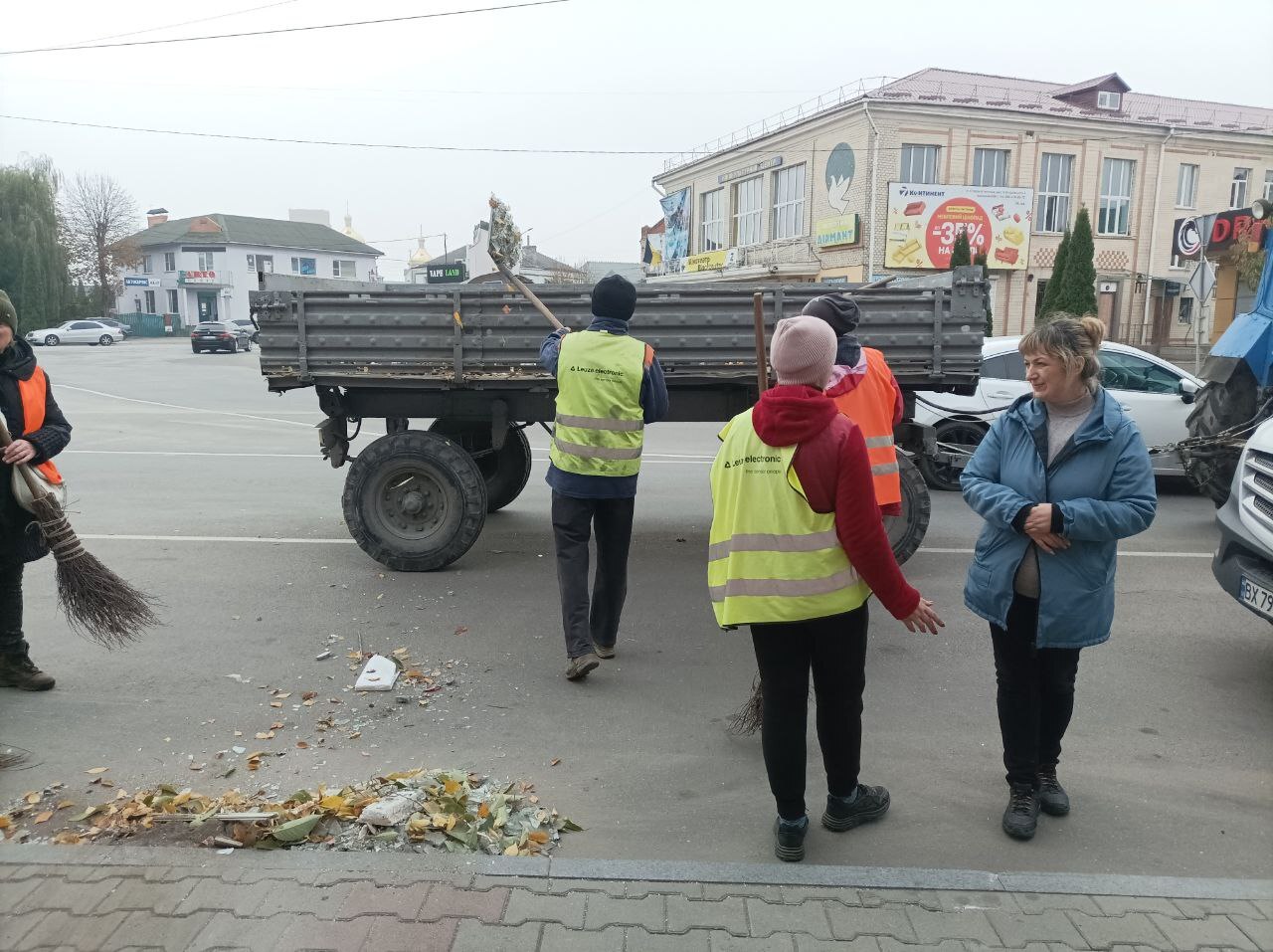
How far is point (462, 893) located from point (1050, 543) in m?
2.16

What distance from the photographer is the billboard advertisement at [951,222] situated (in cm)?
3141

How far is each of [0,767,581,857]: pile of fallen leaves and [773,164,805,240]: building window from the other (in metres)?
34.2

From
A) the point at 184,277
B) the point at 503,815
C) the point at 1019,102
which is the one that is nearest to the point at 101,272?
the point at 184,277

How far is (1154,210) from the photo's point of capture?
3353 cm

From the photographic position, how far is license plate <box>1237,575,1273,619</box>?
4266 mm

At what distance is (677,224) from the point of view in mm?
45406

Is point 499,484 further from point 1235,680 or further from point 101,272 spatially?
point 101,272

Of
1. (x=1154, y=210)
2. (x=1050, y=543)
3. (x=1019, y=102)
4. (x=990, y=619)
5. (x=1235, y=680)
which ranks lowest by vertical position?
(x=1235, y=680)

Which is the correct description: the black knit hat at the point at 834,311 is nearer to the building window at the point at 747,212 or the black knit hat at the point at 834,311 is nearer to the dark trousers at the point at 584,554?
the dark trousers at the point at 584,554

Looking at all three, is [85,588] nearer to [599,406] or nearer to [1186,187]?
[599,406]

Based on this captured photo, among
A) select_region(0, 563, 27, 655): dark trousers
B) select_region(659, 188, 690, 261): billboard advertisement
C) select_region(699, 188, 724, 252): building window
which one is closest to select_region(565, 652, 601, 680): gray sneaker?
select_region(0, 563, 27, 655): dark trousers

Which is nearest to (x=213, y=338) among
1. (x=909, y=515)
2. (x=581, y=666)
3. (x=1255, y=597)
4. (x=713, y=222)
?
(x=713, y=222)

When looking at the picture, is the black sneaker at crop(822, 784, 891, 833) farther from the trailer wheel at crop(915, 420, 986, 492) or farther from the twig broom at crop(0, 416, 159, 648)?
the trailer wheel at crop(915, 420, 986, 492)

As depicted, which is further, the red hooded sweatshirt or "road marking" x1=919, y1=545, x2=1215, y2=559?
"road marking" x1=919, y1=545, x2=1215, y2=559
